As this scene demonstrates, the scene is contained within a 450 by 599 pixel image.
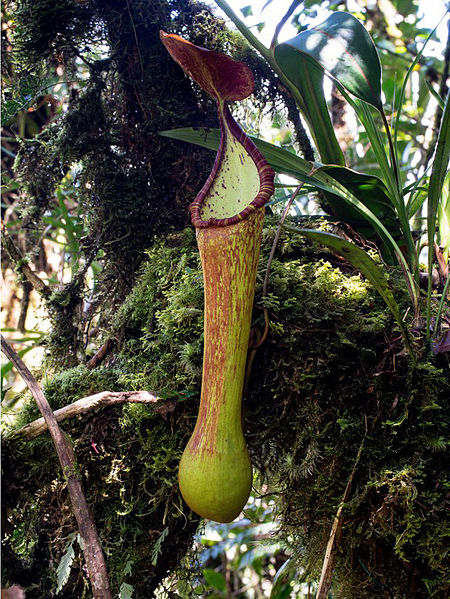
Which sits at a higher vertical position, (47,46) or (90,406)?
(47,46)

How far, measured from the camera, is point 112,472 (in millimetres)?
970

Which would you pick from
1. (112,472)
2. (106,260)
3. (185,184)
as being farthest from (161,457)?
(185,184)

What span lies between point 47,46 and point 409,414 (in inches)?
52.1

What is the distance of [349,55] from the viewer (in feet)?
2.93

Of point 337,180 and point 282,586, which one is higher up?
point 337,180

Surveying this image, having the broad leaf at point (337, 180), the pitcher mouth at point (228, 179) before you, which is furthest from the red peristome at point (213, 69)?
the broad leaf at point (337, 180)

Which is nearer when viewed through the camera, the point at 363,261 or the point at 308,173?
the point at 363,261

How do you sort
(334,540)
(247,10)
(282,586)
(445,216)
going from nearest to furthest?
(334,540), (445,216), (282,586), (247,10)

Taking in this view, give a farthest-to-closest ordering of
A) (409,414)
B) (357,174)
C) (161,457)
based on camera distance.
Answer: (357,174) < (161,457) < (409,414)

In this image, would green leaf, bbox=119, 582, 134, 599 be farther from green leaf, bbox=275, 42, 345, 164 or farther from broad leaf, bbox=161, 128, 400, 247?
green leaf, bbox=275, 42, 345, 164

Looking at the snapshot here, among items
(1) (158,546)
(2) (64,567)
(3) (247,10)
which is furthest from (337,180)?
(3) (247,10)

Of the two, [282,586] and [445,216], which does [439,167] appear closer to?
[445,216]

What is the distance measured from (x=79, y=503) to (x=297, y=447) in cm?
44

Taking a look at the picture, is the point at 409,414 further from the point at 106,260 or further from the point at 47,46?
the point at 47,46
